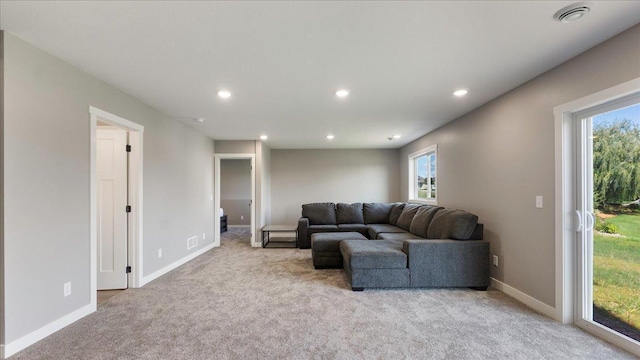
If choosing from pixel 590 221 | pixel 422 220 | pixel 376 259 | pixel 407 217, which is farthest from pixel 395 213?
pixel 590 221

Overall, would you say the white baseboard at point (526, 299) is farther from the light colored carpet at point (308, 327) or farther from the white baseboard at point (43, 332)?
the white baseboard at point (43, 332)

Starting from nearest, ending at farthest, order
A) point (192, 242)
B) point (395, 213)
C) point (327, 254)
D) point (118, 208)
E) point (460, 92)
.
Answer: point (460, 92) → point (118, 208) → point (327, 254) → point (192, 242) → point (395, 213)

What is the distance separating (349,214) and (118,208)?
4.32m

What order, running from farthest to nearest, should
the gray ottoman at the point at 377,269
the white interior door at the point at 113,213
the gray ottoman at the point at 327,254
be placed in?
1. the gray ottoman at the point at 327,254
2. the white interior door at the point at 113,213
3. the gray ottoman at the point at 377,269

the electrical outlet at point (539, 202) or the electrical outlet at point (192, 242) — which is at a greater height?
the electrical outlet at point (539, 202)

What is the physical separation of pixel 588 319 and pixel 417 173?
14.6 feet

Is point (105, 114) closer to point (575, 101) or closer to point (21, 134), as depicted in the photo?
point (21, 134)

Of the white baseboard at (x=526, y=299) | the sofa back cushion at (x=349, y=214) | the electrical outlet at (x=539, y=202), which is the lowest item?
the white baseboard at (x=526, y=299)

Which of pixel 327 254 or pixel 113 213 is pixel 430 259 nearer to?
pixel 327 254

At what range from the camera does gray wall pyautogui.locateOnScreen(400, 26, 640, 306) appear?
2180mm

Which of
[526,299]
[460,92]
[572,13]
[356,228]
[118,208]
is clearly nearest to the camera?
[572,13]

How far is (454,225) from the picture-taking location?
356 centimetres

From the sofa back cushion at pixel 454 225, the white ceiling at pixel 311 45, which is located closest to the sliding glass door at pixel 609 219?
the white ceiling at pixel 311 45

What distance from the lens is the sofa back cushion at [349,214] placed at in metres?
6.34
